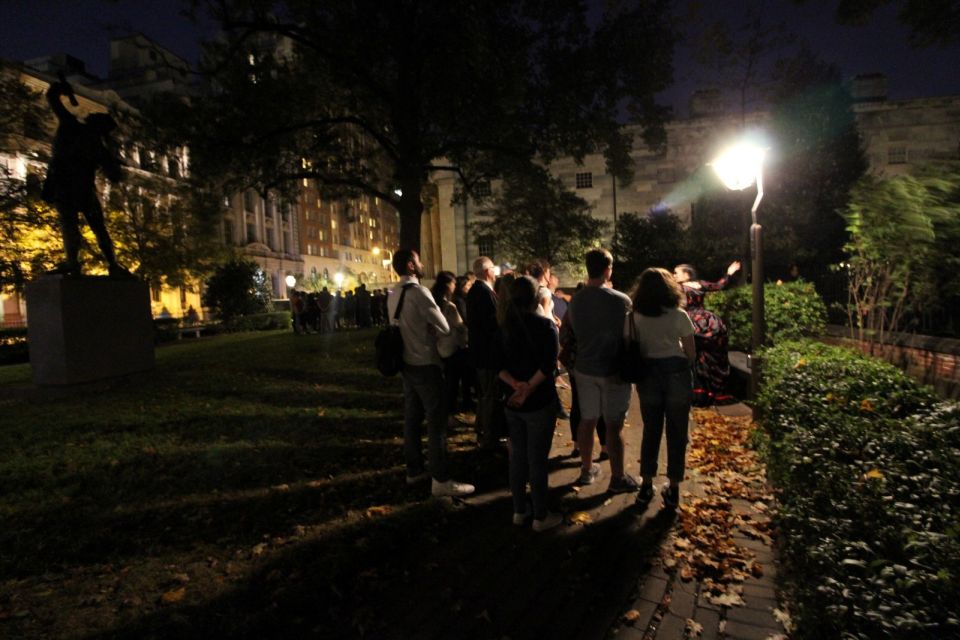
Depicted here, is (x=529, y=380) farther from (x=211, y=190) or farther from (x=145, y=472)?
(x=211, y=190)

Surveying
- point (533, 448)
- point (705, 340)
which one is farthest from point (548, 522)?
point (705, 340)

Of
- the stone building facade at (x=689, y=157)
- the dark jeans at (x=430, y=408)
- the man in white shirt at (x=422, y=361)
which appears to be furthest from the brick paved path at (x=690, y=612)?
the stone building facade at (x=689, y=157)

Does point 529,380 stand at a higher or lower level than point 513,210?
lower

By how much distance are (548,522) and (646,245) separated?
88.0ft

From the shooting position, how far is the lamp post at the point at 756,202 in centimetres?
677

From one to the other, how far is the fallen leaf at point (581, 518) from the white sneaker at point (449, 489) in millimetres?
1011

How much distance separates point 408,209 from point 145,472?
994cm

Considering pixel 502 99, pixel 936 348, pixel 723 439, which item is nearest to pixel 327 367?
pixel 502 99

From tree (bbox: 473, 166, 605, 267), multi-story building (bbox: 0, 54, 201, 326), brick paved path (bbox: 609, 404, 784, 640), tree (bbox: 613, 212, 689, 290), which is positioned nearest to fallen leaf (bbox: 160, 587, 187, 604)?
brick paved path (bbox: 609, 404, 784, 640)

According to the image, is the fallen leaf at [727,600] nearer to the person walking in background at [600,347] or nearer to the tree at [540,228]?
the person walking in background at [600,347]

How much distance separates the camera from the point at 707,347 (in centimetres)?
770

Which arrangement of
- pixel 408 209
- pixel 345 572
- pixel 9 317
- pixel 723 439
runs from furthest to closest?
pixel 9 317, pixel 408 209, pixel 723 439, pixel 345 572

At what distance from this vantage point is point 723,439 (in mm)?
6441

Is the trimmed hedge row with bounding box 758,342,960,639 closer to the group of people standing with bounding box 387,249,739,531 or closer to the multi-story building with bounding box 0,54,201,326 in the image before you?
the group of people standing with bounding box 387,249,739,531
